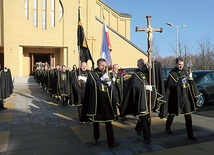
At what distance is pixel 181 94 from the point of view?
6.39 metres

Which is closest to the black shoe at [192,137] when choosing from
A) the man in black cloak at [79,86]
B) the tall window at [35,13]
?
the man in black cloak at [79,86]

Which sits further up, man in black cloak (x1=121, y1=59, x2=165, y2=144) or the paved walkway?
man in black cloak (x1=121, y1=59, x2=165, y2=144)

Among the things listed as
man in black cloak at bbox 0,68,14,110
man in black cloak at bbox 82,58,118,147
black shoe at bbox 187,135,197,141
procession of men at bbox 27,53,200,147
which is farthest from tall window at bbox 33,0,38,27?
black shoe at bbox 187,135,197,141

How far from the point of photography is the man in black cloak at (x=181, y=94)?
6.29 m

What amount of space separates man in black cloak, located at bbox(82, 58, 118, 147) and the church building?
23.8m

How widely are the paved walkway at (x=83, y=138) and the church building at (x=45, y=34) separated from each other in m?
20.2

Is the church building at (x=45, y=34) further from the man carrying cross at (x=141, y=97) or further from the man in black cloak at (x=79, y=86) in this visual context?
the man carrying cross at (x=141, y=97)

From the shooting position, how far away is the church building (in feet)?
90.8

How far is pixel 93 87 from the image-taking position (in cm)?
580

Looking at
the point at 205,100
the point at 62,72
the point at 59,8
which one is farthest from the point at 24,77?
the point at 205,100

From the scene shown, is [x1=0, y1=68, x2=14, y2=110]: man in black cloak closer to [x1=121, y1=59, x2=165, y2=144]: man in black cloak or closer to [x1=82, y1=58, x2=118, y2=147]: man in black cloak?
[x1=82, y1=58, x2=118, y2=147]: man in black cloak

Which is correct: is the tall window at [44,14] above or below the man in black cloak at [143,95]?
above

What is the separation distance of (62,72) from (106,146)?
787cm

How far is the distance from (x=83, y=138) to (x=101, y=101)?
1.37 m
